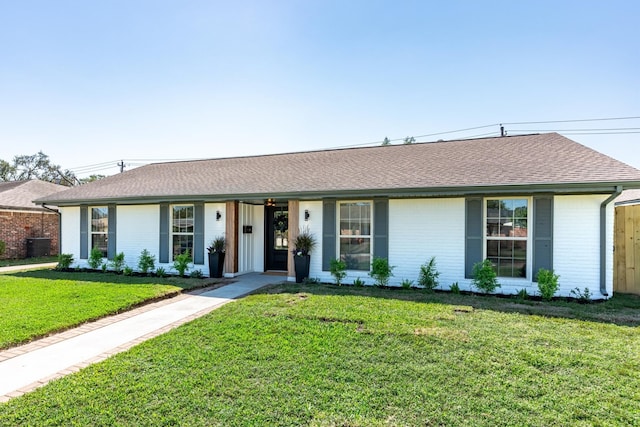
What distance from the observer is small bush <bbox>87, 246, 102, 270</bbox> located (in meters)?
10.9

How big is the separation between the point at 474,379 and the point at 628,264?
702cm

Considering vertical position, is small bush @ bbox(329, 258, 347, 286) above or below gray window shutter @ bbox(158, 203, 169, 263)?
below

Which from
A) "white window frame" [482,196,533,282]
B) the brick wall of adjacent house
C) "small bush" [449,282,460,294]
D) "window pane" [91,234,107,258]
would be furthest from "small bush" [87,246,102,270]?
"white window frame" [482,196,533,282]

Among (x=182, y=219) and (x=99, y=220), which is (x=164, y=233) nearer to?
(x=182, y=219)

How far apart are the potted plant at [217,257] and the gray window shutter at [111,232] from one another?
3.58 metres

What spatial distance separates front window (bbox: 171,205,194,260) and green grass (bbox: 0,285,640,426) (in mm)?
5311

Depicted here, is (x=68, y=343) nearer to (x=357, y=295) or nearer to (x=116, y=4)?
(x=357, y=295)

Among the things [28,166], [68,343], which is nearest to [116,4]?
[68,343]

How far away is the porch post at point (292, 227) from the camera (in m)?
9.11

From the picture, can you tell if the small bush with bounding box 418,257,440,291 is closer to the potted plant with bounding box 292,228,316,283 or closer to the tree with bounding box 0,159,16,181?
the potted plant with bounding box 292,228,316,283

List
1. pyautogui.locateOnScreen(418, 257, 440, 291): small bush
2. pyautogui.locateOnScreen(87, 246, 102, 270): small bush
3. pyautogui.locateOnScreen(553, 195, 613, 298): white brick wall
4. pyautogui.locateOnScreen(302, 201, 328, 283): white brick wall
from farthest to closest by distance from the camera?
1. pyautogui.locateOnScreen(87, 246, 102, 270): small bush
2. pyautogui.locateOnScreen(302, 201, 328, 283): white brick wall
3. pyautogui.locateOnScreen(418, 257, 440, 291): small bush
4. pyautogui.locateOnScreen(553, 195, 613, 298): white brick wall

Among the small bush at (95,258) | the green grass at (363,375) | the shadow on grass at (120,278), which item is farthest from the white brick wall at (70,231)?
the green grass at (363,375)

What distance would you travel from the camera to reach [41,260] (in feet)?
48.3

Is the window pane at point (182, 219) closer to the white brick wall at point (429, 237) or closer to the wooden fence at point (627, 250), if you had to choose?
the white brick wall at point (429, 237)
